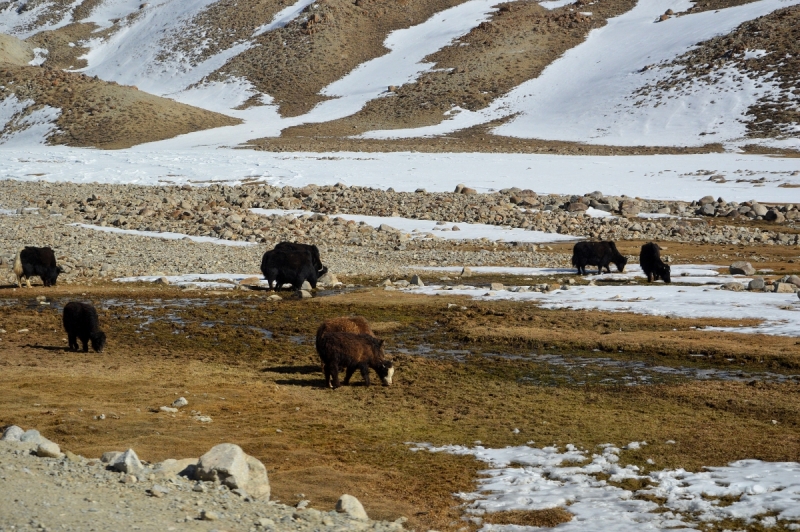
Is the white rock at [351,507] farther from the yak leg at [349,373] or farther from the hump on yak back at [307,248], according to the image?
the hump on yak back at [307,248]

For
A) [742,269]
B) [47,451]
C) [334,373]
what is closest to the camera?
[47,451]

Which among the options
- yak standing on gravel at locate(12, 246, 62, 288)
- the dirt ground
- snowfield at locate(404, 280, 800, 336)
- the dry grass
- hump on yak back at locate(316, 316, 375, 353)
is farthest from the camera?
yak standing on gravel at locate(12, 246, 62, 288)

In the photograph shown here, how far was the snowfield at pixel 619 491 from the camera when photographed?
8406 millimetres

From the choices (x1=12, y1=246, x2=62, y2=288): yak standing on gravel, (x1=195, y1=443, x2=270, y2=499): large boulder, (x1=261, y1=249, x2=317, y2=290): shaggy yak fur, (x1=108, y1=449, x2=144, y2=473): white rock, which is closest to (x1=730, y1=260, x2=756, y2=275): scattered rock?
(x1=261, y1=249, x2=317, y2=290): shaggy yak fur

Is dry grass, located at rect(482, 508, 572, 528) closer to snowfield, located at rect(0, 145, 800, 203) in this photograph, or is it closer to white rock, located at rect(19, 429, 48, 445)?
white rock, located at rect(19, 429, 48, 445)

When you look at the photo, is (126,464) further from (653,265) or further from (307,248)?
(653,265)

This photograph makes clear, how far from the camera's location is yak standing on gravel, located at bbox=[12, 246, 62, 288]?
24.0 metres

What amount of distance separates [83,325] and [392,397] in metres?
6.91

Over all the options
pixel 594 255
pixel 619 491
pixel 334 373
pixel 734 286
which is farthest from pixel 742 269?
pixel 619 491

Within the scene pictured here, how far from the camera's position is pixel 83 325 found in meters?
16.6

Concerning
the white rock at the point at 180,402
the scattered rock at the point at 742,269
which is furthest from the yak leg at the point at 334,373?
the scattered rock at the point at 742,269

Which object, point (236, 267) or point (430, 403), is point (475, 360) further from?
point (236, 267)

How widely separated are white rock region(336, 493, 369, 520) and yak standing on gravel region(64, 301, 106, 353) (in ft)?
32.3

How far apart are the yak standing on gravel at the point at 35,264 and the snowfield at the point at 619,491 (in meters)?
17.8
